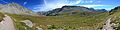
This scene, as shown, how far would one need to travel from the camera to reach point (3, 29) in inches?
1485

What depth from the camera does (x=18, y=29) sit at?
44.8 m

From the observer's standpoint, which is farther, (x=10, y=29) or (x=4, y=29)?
(x=10, y=29)

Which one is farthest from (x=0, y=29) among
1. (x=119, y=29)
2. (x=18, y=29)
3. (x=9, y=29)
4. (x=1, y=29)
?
(x=119, y=29)

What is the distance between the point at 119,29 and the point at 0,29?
18956mm

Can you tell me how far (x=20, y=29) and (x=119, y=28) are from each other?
1581 cm

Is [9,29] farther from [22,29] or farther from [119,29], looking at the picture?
[119,29]

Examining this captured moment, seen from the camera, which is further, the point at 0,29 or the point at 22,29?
the point at 22,29

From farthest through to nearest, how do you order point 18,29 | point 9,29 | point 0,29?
point 18,29 → point 9,29 → point 0,29

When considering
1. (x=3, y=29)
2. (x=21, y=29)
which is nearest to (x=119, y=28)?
(x=21, y=29)

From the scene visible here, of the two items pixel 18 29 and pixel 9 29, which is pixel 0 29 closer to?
pixel 9 29

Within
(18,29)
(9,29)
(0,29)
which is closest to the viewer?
(0,29)

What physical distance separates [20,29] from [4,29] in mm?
7801

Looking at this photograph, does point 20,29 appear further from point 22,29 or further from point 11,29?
point 11,29

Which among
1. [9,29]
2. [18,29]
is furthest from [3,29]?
[18,29]
